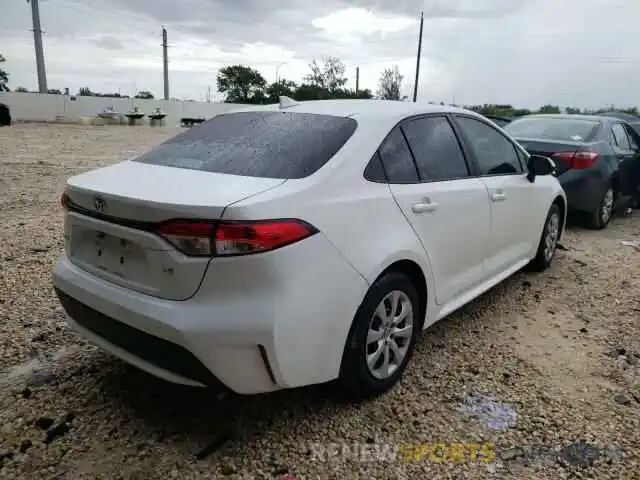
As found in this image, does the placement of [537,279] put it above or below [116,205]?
below

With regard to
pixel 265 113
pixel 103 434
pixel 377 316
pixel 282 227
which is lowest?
pixel 103 434

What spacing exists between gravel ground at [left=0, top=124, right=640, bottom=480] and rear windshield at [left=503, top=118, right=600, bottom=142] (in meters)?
3.31

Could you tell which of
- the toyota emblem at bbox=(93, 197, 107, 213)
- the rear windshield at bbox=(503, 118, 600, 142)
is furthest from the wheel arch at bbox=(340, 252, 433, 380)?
the rear windshield at bbox=(503, 118, 600, 142)

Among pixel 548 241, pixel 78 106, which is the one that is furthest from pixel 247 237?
pixel 78 106

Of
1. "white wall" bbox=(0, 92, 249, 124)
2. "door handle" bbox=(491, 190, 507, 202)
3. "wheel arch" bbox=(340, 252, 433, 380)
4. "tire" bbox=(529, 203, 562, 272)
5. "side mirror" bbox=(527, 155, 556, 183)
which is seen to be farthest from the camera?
"white wall" bbox=(0, 92, 249, 124)

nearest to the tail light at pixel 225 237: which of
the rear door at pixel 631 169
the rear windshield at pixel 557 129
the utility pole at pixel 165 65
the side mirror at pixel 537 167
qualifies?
the side mirror at pixel 537 167

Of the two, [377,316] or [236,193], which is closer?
[236,193]

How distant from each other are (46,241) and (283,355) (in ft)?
13.3

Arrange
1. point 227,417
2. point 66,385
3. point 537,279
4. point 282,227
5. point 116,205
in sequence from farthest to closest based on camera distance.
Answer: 1. point 537,279
2. point 66,385
3. point 227,417
4. point 116,205
5. point 282,227

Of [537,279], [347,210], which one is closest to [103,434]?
[347,210]

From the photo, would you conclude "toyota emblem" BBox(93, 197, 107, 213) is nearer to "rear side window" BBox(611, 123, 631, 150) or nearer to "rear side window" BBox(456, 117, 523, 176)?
"rear side window" BBox(456, 117, 523, 176)

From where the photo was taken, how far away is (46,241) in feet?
17.1

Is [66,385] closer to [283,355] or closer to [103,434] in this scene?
[103,434]

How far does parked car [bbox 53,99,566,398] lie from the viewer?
2.03 metres
